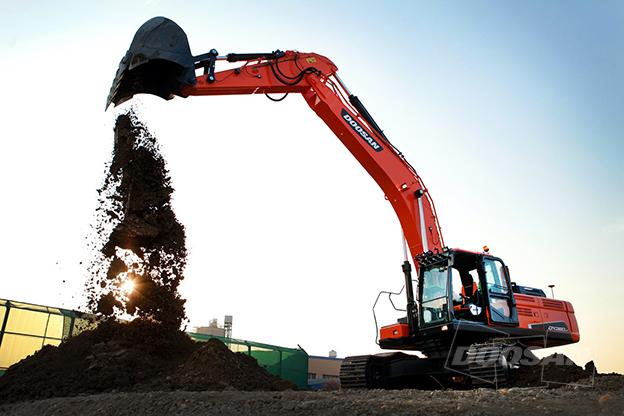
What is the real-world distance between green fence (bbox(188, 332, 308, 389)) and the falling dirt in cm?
624

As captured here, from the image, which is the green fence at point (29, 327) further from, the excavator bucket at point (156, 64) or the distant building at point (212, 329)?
the distant building at point (212, 329)

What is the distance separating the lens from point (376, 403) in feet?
17.9

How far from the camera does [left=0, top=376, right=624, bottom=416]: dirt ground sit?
5172 millimetres

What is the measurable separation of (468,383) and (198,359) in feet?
15.0

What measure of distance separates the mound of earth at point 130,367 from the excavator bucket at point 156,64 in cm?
444

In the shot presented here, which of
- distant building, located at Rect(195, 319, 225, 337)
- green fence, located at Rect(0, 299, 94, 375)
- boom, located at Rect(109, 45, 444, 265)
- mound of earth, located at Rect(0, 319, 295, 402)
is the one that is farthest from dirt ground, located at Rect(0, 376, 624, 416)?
distant building, located at Rect(195, 319, 225, 337)

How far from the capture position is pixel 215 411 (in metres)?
5.95

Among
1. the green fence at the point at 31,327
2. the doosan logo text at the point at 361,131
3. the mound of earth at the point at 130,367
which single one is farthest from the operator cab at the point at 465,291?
the green fence at the point at 31,327

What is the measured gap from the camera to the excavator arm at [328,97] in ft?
28.5

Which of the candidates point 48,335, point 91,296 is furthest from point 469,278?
point 48,335

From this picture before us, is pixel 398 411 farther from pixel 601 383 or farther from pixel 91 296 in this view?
pixel 91 296

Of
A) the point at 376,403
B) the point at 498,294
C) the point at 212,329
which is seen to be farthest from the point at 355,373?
the point at 212,329

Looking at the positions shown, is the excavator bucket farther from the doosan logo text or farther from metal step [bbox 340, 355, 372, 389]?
metal step [bbox 340, 355, 372, 389]

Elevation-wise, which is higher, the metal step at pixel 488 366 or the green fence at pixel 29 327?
the green fence at pixel 29 327
